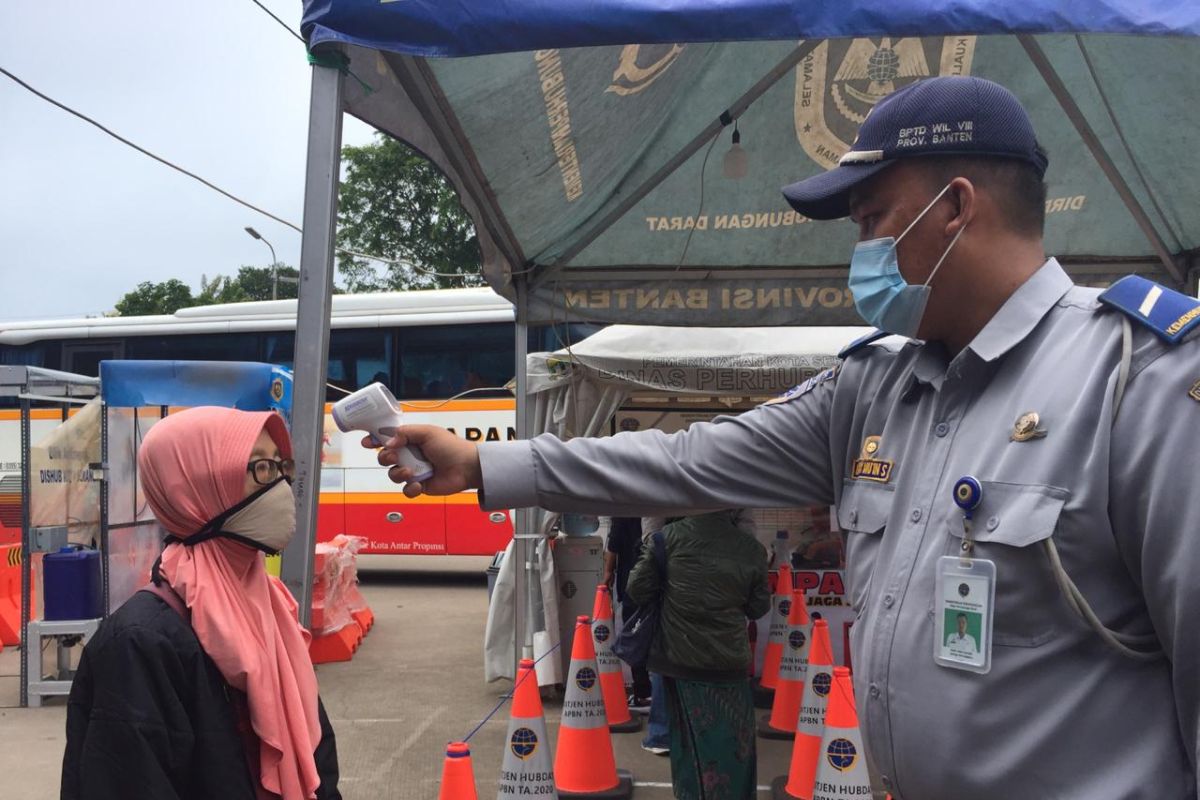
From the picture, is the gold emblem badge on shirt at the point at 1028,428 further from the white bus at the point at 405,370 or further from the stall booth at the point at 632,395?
the white bus at the point at 405,370

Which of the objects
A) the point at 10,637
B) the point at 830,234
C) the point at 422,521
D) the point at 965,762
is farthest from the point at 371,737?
the point at 422,521

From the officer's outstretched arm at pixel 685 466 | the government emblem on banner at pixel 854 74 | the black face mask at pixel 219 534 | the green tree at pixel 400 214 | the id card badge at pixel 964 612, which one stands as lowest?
the black face mask at pixel 219 534

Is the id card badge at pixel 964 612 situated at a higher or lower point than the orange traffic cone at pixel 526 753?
higher

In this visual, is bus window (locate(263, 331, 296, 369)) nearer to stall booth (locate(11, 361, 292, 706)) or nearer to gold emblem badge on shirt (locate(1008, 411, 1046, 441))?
stall booth (locate(11, 361, 292, 706))

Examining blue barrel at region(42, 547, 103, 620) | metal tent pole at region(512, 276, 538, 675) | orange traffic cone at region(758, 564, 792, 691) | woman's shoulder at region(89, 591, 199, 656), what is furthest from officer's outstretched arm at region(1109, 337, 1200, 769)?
blue barrel at region(42, 547, 103, 620)

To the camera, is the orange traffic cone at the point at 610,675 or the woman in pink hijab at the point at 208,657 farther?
the orange traffic cone at the point at 610,675

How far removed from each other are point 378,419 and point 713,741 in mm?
3932

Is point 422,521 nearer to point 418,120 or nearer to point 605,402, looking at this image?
point 605,402

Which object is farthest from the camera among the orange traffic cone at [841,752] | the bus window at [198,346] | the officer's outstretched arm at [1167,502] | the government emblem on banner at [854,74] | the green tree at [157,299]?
the green tree at [157,299]

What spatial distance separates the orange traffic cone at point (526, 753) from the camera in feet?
15.6

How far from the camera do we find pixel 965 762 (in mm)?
1369

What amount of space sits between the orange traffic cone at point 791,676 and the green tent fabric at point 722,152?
2.52 metres

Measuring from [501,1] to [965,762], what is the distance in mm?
2172

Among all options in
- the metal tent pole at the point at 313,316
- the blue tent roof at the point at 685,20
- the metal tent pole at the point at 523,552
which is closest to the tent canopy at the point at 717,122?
the blue tent roof at the point at 685,20
